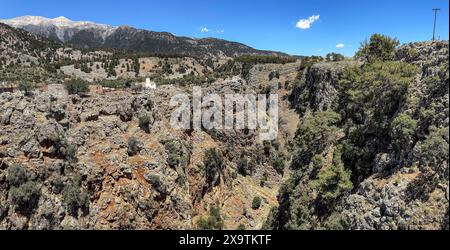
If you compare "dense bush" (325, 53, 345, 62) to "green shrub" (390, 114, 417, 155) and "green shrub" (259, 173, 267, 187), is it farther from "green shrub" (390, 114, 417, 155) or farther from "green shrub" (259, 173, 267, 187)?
"green shrub" (390, 114, 417, 155)

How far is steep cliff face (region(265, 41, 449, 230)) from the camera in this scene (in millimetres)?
21625

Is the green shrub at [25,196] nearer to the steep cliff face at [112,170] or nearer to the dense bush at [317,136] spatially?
the steep cliff face at [112,170]

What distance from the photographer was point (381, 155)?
28266mm

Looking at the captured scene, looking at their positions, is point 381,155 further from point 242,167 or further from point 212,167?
point 242,167

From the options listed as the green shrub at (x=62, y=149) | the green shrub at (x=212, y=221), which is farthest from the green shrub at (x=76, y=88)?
the green shrub at (x=212, y=221)

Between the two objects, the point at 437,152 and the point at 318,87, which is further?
the point at 318,87

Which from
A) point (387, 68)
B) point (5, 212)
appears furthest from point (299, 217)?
point (5, 212)

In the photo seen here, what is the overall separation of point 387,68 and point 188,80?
41520 mm

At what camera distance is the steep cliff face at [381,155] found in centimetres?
2162

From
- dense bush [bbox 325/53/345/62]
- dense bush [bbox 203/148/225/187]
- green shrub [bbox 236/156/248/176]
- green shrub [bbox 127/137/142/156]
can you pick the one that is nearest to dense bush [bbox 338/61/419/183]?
green shrub [bbox 236/156/248/176]

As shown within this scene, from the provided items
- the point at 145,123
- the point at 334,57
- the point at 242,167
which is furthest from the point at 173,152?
the point at 334,57
